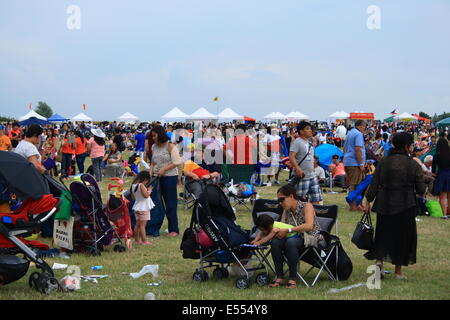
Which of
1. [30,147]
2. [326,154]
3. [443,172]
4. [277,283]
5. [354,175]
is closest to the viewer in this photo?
[277,283]

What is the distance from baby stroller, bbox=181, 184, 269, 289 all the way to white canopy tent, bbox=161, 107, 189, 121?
1442 inches

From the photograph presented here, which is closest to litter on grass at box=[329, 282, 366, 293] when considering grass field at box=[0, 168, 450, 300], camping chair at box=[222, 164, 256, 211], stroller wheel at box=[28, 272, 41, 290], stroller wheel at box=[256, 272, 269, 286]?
grass field at box=[0, 168, 450, 300]

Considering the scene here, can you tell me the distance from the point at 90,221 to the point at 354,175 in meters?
5.90

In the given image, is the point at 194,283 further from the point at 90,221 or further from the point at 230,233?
the point at 90,221

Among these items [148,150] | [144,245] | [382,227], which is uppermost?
[148,150]

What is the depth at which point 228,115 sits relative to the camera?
44.5 meters

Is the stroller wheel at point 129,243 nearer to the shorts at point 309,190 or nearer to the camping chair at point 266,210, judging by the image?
the camping chair at point 266,210

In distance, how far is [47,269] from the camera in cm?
529

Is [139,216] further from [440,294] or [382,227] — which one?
[440,294]

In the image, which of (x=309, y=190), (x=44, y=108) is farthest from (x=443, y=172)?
(x=44, y=108)

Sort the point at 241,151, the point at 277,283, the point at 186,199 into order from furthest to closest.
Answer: the point at 241,151, the point at 186,199, the point at 277,283

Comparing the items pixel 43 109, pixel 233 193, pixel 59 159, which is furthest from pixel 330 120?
pixel 43 109

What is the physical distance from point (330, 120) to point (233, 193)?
147ft
